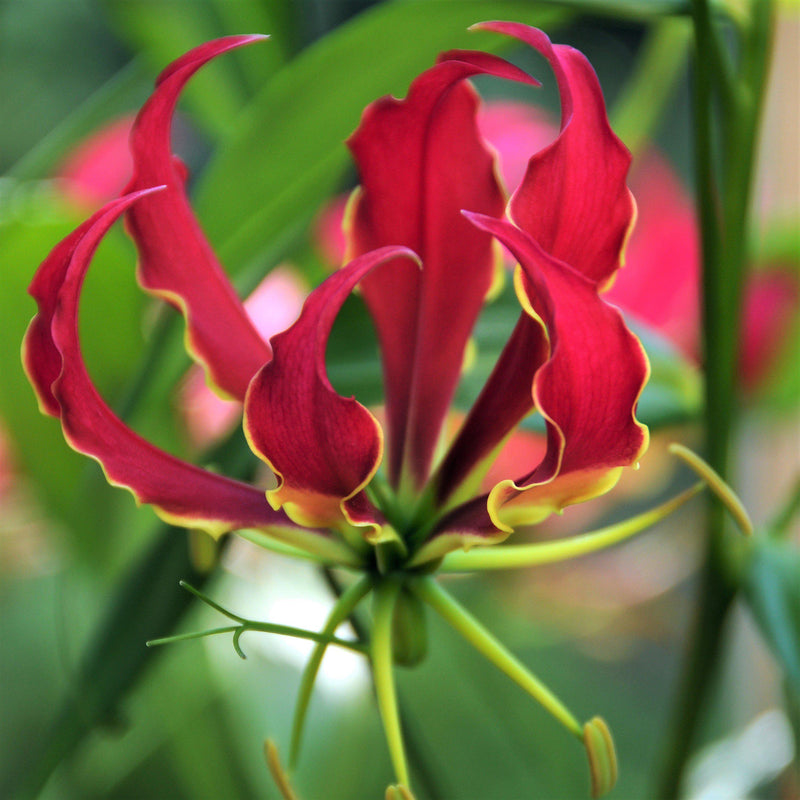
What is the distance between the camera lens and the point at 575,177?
0.37 meters

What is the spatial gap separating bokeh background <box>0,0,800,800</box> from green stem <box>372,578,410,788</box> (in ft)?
0.33

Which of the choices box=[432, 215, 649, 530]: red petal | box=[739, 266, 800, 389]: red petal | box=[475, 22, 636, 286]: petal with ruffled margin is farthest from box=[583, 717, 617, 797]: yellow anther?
box=[739, 266, 800, 389]: red petal

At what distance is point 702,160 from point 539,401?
21 cm

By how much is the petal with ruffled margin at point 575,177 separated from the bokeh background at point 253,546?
0.65ft

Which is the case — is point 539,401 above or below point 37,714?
above

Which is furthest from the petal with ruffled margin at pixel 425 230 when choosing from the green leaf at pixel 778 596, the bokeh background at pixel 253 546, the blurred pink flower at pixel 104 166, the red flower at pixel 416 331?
the blurred pink flower at pixel 104 166

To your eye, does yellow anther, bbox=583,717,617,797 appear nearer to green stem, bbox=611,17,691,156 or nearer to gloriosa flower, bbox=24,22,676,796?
Result: gloriosa flower, bbox=24,22,676,796

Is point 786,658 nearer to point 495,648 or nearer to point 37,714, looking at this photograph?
point 495,648

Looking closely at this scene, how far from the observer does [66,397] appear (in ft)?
1.34

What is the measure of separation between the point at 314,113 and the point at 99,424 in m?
0.30

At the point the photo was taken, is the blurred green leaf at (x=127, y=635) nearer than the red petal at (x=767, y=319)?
Yes

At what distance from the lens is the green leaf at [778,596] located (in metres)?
0.51

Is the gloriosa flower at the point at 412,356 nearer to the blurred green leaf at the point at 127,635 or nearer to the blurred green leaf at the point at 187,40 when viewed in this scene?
the blurred green leaf at the point at 127,635

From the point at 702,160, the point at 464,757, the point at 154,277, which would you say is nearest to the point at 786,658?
the point at 702,160
